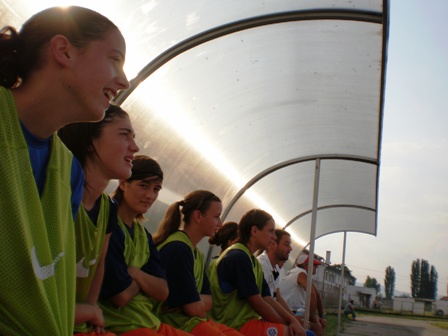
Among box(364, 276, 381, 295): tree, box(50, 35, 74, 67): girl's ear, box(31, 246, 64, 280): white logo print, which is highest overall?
box(364, 276, 381, 295): tree

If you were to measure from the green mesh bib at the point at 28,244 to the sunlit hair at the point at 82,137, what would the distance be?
918 mm

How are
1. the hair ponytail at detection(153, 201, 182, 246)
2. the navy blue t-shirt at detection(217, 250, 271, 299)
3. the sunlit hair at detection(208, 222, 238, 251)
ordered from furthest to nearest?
the sunlit hair at detection(208, 222, 238, 251) < the navy blue t-shirt at detection(217, 250, 271, 299) < the hair ponytail at detection(153, 201, 182, 246)

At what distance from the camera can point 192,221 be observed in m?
4.58

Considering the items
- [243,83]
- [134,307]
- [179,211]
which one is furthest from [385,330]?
[134,307]

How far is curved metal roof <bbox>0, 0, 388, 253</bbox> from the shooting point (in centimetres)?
452

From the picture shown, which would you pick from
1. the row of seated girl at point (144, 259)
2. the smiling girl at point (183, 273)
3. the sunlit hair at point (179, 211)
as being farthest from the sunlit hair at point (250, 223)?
the smiling girl at point (183, 273)

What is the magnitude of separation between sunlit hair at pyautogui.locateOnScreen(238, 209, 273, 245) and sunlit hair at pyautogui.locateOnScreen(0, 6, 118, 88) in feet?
14.0

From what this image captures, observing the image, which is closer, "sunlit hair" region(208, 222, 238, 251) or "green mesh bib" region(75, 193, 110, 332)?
"green mesh bib" region(75, 193, 110, 332)

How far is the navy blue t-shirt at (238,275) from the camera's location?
527cm

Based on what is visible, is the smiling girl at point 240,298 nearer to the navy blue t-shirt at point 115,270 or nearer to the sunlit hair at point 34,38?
the navy blue t-shirt at point 115,270

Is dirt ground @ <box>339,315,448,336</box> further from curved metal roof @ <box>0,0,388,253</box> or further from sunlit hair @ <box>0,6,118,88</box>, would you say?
sunlit hair @ <box>0,6,118,88</box>

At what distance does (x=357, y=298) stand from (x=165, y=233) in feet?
271

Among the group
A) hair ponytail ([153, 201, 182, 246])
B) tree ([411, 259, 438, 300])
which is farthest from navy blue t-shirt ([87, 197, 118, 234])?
tree ([411, 259, 438, 300])

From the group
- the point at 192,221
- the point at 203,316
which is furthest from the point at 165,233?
the point at 203,316
